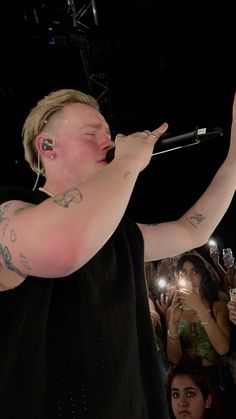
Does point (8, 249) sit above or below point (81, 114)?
below

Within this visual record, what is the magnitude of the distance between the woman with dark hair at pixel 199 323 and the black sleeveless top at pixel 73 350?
1496mm

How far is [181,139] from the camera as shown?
1130mm

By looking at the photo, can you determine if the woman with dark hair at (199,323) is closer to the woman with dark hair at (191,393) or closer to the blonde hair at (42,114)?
the woman with dark hair at (191,393)

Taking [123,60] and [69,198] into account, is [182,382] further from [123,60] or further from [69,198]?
[123,60]

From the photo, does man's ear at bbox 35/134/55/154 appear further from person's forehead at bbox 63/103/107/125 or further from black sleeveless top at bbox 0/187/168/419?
black sleeveless top at bbox 0/187/168/419

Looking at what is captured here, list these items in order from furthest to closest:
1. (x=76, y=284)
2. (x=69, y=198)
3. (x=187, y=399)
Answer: (x=187, y=399)
(x=76, y=284)
(x=69, y=198)

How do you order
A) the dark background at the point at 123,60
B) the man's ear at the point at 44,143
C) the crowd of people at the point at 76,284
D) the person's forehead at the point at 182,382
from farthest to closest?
the dark background at the point at 123,60 < the person's forehead at the point at 182,382 < the man's ear at the point at 44,143 < the crowd of people at the point at 76,284

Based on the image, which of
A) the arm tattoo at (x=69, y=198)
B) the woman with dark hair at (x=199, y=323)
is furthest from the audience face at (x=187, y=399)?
the arm tattoo at (x=69, y=198)

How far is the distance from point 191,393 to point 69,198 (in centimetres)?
188

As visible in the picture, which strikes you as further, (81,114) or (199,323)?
(199,323)

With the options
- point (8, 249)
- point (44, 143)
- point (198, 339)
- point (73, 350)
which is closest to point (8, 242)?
point (8, 249)

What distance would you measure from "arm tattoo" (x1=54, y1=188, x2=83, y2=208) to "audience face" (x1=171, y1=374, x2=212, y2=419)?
1849 millimetres

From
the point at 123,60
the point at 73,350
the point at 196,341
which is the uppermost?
the point at 123,60

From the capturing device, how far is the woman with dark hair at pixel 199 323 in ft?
7.41
